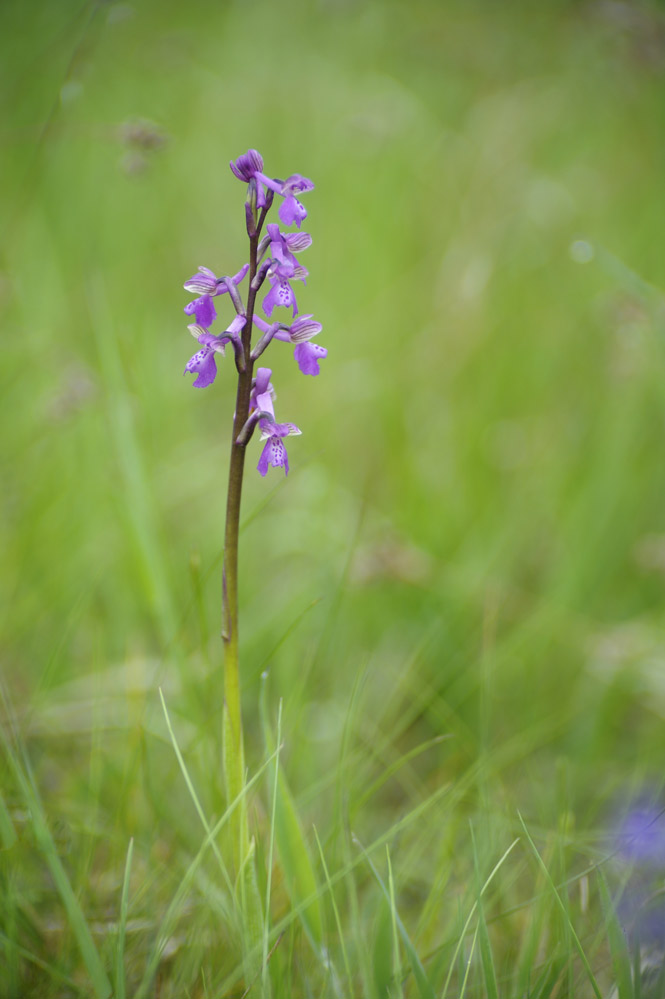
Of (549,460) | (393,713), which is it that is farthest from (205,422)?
(393,713)

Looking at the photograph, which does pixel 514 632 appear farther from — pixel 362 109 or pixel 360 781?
pixel 362 109

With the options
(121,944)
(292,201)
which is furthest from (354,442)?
(121,944)

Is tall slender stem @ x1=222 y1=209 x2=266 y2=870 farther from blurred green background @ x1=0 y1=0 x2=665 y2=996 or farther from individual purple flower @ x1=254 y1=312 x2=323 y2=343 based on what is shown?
blurred green background @ x1=0 y1=0 x2=665 y2=996

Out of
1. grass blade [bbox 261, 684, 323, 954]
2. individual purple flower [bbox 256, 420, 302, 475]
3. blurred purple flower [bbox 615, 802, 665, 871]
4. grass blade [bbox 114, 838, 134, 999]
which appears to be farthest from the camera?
blurred purple flower [bbox 615, 802, 665, 871]

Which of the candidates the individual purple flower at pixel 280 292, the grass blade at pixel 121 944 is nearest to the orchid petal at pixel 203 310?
the individual purple flower at pixel 280 292

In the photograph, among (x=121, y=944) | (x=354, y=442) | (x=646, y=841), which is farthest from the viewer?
(x=354, y=442)

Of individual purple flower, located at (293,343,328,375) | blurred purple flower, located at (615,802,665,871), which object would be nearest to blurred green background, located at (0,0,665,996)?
blurred purple flower, located at (615,802,665,871)

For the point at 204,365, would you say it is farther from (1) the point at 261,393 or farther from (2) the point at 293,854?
A: (2) the point at 293,854
